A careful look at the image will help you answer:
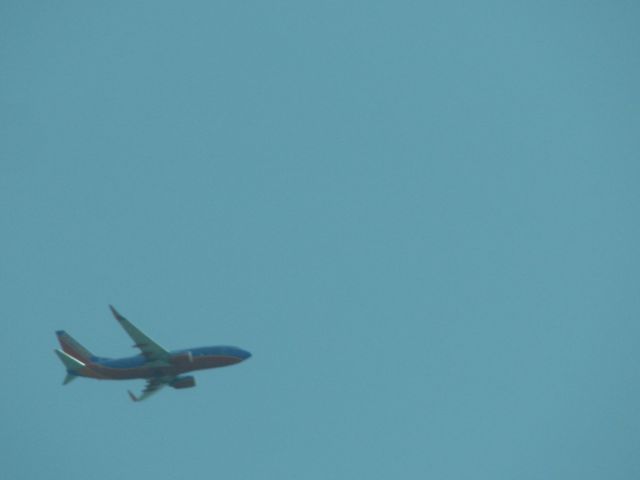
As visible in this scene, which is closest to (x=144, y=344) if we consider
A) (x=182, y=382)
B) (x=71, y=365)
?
(x=182, y=382)

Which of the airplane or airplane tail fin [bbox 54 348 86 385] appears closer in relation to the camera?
the airplane

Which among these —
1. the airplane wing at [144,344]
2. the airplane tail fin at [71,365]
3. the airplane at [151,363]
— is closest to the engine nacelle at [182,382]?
the airplane at [151,363]

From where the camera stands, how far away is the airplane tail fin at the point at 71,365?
321 feet

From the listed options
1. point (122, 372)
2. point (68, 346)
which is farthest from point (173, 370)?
point (68, 346)

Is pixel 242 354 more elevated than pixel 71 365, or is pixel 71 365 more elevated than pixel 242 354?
pixel 242 354

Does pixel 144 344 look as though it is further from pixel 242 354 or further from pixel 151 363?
pixel 242 354

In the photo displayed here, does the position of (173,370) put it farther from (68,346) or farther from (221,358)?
(68,346)

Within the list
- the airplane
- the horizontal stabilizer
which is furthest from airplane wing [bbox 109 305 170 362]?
the horizontal stabilizer

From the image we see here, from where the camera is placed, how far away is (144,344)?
92500mm

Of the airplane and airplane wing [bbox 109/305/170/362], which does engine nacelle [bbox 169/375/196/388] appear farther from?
airplane wing [bbox 109/305/170/362]

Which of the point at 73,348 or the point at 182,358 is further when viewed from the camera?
the point at 73,348

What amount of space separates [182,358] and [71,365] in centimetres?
1130

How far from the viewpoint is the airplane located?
305ft

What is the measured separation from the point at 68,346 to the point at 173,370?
1180 cm
